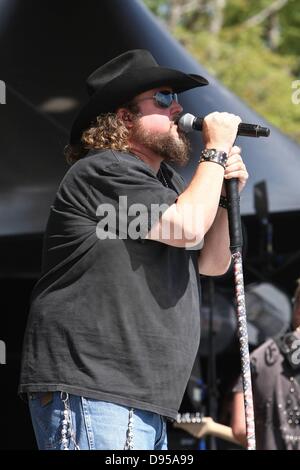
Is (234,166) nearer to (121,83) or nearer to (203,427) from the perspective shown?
(121,83)

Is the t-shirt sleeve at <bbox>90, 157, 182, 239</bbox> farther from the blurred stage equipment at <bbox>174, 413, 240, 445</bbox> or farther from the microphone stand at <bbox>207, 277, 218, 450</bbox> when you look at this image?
the microphone stand at <bbox>207, 277, 218, 450</bbox>

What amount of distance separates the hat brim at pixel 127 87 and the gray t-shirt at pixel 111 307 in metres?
0.21

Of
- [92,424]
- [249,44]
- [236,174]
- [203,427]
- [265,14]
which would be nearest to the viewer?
[92,424]

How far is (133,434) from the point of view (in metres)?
2.28

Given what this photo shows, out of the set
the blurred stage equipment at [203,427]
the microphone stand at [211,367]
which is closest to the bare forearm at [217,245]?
the blurred stage equipment at [203,427]

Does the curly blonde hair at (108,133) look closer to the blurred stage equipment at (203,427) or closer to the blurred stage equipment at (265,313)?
the blurred stage equipment at (203,427)

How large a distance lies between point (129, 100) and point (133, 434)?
3.16 feet

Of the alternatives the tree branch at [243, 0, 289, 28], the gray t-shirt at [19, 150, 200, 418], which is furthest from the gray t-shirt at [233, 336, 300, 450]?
the tree branch at [243, 0, 289, 28]

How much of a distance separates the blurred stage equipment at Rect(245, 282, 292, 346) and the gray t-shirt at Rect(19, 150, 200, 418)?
3027 millimetres

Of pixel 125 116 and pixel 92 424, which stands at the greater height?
pixel 125 116

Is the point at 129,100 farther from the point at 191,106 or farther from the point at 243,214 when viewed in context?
the point at 243,214

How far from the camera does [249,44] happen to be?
14.7 m

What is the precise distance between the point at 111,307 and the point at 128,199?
0.29 m

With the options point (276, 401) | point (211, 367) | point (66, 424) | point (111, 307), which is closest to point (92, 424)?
point (66, 424)
